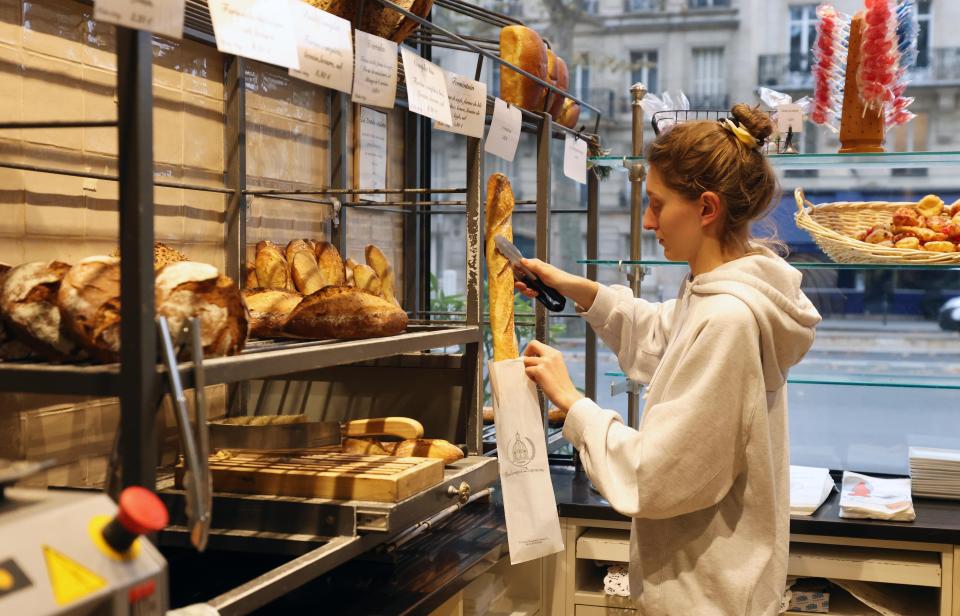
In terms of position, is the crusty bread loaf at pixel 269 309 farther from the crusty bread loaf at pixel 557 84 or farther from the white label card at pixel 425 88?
the crusty bread loaf at pixel 557 84

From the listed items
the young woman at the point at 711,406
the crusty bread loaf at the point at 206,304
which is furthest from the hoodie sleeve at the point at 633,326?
the crusty bread loaf at the point at 206,304

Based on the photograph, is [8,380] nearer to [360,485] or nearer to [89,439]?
[360,485]

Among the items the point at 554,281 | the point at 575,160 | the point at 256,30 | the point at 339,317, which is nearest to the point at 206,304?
the point at 256,30

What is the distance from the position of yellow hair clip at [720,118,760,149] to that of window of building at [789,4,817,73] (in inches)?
59.8

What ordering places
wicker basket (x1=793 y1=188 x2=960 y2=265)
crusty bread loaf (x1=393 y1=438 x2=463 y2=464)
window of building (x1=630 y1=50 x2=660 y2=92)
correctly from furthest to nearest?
window of building (x1=630 y1=50 x2=660 y2=92) < wicker basket (x1=793 y1=188 x2=960 y2=265) < crusty bread loaf (x1=393 y1=438 x2=463 y2=464)

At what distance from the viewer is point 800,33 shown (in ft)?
10.2

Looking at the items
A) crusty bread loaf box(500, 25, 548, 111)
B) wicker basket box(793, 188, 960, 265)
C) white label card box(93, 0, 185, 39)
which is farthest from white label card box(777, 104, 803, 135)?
white label card box(93, 0, 185, 39)

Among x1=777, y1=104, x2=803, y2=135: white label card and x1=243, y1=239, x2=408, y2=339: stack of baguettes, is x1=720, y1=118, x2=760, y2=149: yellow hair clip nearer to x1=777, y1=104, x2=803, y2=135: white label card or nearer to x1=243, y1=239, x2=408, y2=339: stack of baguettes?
x1=243, y1=239, x2=408, y2=339: stack of baguettes

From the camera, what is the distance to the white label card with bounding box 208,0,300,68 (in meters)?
1.10

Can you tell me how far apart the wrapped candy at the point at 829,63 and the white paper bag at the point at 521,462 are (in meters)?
1.27

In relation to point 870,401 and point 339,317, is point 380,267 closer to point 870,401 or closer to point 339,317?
point 339,317

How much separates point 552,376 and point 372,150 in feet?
4.01

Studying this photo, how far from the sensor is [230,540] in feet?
4.63

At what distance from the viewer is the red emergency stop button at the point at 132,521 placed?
77cm
